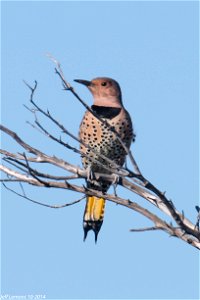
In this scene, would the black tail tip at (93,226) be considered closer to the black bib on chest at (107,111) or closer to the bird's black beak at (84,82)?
the black bib on chest at (107,111)

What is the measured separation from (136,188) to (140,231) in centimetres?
85

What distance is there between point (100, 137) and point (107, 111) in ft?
0.97

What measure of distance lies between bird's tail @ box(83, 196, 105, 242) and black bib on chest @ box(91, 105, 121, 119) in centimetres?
71

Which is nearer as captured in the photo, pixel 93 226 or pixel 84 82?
pixel 93 226

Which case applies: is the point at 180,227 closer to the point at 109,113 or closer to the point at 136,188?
the point at 136,188

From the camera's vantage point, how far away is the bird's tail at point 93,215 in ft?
19.7

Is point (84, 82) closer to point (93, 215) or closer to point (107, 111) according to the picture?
point (107, 111)

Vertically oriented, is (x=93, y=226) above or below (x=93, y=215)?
below

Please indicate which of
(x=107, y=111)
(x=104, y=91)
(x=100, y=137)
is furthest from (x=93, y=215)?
(x=104, y=91)

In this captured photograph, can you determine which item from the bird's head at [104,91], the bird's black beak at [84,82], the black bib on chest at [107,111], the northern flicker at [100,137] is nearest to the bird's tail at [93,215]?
the northern flicker at [100,137]

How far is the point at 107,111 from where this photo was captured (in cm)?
618

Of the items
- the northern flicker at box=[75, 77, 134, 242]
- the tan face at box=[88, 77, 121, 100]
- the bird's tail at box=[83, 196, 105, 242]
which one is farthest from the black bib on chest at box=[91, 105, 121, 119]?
the bird's tail at box=[83, 196, 105, 242]

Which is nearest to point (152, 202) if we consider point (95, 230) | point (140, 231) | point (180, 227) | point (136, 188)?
point (136, 188)

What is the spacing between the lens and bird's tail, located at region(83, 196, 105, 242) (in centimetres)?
601
